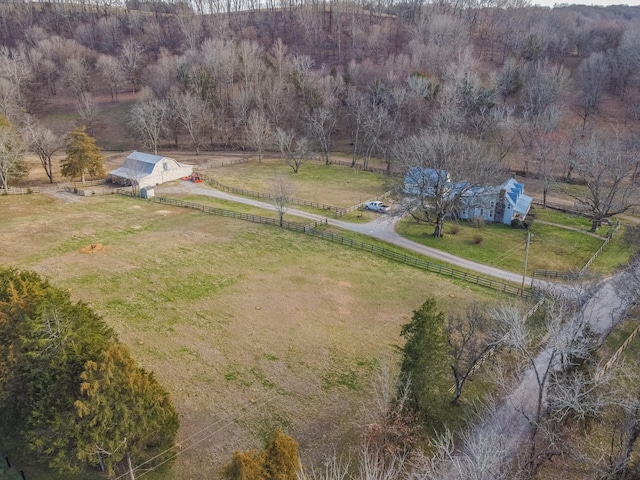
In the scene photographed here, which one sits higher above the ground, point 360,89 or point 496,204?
point 360,89

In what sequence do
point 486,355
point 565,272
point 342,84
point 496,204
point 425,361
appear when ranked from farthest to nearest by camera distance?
point 342,84, point 496,204, point 565,272, point 486,355, point 425,361

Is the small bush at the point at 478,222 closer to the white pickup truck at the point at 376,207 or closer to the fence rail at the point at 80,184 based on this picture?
the white pickup truck at the point at 376,207

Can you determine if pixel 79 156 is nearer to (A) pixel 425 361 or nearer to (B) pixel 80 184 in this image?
(B) pixel 80 184

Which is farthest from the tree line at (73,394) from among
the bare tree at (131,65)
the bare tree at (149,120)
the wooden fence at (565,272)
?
the bare tree at (131,65)

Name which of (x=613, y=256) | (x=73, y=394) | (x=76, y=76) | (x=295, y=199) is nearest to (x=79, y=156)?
(x=295, y=199)

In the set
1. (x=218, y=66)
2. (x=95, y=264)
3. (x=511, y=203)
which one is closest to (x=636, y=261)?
(x=511, y=203)

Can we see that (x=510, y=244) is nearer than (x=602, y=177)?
Yes

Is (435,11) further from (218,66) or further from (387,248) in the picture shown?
(387,248)
